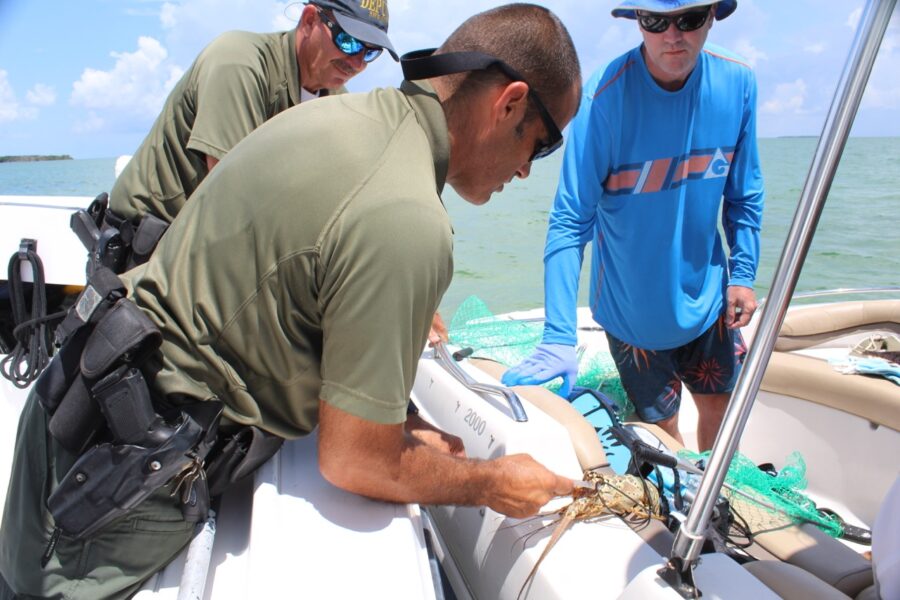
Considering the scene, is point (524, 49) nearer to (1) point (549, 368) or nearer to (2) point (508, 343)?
(1) point (549, 368)

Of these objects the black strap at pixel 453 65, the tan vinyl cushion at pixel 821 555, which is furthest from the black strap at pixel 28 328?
the tan vinyl cushion at pixel 821 555

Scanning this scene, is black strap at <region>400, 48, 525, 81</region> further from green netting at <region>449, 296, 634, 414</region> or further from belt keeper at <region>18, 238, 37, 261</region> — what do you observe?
belt keeper at <region>18, 238, 37, 261</region>

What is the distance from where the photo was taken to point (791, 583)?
4.12ft

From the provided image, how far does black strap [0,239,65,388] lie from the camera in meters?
2.60

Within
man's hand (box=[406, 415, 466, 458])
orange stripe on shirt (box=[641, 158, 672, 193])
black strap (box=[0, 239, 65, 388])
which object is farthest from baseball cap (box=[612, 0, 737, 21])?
black strap (box=[0, 239, 65, 388])

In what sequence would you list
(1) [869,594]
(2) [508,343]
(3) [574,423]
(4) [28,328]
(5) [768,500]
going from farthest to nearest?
(2) [508,343] → (4) [28,328] → (5) [768,500] → (3) [574,423] → (1) [869,594]

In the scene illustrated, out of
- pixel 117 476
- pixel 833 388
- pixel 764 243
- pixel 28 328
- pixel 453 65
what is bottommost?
pixel 764 243

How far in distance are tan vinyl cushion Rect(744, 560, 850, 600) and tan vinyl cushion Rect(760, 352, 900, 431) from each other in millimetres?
1338

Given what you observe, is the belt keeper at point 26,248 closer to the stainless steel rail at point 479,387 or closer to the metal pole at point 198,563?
the stainless steel rail at point 479,387

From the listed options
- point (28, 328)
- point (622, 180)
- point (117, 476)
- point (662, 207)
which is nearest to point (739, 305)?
point (662, 207)

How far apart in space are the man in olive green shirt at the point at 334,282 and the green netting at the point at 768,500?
2.63 ft

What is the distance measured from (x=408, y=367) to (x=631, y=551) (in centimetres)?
59

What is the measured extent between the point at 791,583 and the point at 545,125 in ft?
3.15

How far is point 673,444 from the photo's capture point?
213 cm
